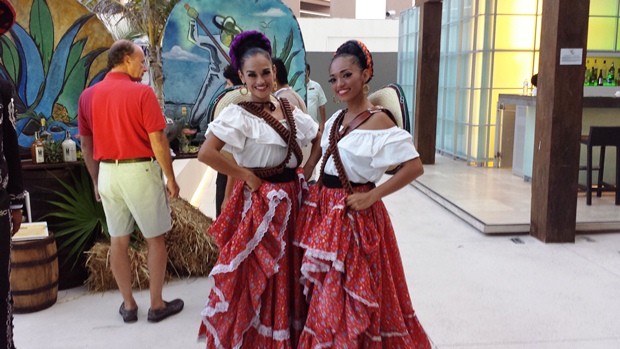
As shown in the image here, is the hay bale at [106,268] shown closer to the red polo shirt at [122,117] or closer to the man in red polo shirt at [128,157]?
the man in red polo shirt at [128,157]

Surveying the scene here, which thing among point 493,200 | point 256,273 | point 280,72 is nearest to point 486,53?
point 493,200

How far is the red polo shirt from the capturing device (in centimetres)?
324

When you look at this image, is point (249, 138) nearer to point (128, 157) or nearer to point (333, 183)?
point (333, 183)

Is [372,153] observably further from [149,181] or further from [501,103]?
[501,103]

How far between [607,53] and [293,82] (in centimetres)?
628

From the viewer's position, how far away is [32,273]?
3.56 metres

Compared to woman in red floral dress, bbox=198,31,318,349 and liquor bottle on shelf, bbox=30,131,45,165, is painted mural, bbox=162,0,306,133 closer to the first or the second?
liquor bottle on shelf, bbox=30,131,45,165

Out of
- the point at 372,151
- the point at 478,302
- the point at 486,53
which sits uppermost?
the point at 486,53

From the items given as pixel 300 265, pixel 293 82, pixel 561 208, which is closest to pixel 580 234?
pixel 561 208

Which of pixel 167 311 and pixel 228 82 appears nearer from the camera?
pixel 167 311

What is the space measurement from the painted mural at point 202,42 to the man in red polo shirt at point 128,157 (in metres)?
0.74

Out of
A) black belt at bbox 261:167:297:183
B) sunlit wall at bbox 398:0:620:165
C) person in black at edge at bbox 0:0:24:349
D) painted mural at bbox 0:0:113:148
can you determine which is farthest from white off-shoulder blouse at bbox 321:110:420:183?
sunlit wall at bbox 398:0:620:165

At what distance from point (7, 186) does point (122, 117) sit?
3.79 ft

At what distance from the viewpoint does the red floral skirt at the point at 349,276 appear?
235 cm
